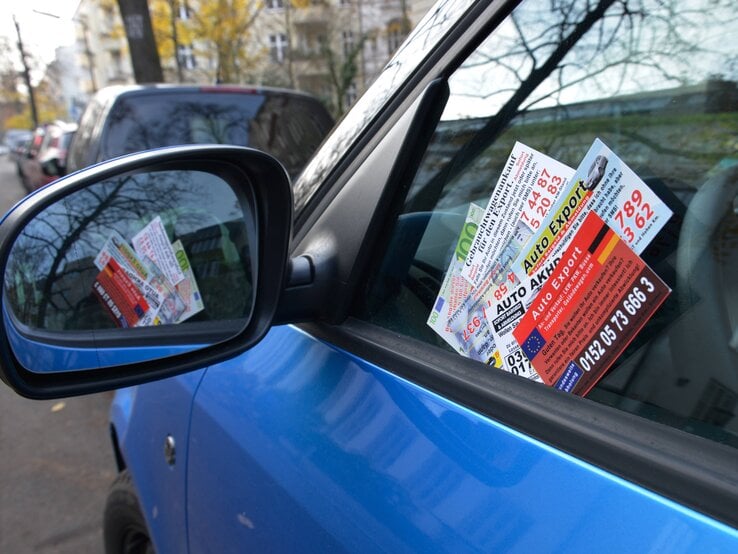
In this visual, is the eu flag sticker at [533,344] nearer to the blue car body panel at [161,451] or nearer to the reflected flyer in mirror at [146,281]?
the reflected flyer in mirror at [146,281]

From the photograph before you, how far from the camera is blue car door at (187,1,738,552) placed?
779mm

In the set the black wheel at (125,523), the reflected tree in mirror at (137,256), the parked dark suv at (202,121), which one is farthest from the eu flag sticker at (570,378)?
the parked dark suv at (202,121)

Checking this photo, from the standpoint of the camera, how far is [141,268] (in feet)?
4.23

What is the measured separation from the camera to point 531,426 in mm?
867

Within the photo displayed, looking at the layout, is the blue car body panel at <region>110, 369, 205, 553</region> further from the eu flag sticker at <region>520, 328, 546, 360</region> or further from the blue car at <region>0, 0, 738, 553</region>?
the eu flag sticker at <region>520, 328, 546, 360</region>

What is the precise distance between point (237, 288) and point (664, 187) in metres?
0.85

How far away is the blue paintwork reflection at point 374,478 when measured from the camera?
29.4 inches

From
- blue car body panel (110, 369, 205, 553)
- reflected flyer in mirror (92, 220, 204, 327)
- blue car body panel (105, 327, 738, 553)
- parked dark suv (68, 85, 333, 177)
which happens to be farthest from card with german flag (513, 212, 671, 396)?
parked dark suv (68, 85, 333, 177)

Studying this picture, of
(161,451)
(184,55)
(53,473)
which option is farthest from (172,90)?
(184,55)

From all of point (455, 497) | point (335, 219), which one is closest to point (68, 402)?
point (335, 219)

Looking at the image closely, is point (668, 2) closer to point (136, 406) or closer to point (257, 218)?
point (257, 218)

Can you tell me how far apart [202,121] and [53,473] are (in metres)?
2.84

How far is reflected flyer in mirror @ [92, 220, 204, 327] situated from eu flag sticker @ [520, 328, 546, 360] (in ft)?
2.30

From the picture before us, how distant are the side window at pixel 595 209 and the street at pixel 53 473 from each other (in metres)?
2.70
